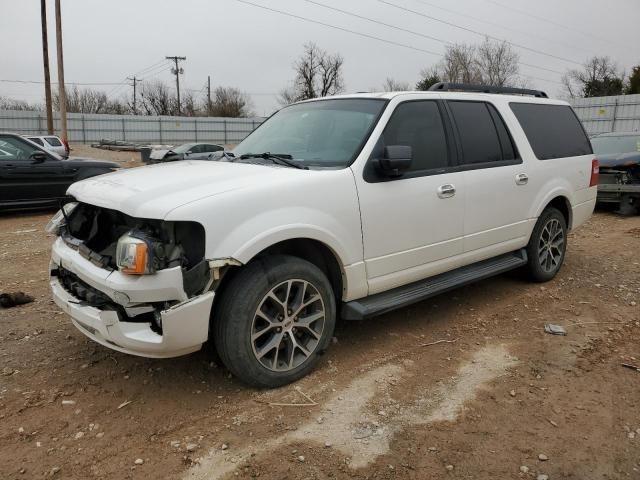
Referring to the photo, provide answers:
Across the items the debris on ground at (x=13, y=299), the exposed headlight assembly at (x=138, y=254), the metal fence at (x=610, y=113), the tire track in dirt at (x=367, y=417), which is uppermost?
the metal fence at (x=610, y=113)

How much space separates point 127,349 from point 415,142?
98.0 inches

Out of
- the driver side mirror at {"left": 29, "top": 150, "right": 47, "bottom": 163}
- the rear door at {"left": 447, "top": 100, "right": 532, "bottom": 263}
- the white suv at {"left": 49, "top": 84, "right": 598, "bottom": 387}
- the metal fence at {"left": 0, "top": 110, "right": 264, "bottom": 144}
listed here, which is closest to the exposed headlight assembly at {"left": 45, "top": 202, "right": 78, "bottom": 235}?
the white suv at {"left": 49, "top": 84, "right": 598, "bottom": 387}

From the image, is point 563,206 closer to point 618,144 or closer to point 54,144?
point 618,144

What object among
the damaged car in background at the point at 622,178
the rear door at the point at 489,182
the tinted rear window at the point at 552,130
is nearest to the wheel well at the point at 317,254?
the rear door at the point at 489,182

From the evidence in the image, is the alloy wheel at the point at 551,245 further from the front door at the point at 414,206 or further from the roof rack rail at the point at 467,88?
the front door at the point at 414,206

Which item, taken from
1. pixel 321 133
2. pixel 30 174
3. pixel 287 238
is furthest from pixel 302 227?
pixel 30 174

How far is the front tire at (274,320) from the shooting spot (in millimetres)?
3094

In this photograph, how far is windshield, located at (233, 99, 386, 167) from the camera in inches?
150

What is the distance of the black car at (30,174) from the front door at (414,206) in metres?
7.14

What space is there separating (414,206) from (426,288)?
2.21 ft

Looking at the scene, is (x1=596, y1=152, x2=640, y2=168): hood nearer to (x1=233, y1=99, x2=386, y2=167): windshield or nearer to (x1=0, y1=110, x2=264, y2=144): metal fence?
(x1=233, y1=99, x2=386, y2=167): windshield

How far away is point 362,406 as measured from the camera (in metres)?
3.20

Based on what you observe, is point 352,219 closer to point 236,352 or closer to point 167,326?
point 236,352

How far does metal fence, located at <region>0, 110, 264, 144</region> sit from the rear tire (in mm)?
40587
